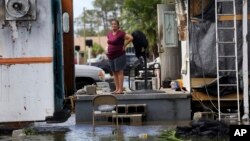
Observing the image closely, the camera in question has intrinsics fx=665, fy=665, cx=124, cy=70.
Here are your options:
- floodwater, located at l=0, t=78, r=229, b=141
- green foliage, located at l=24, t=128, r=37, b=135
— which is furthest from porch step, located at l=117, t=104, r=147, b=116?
green foliage, located at l=24, t=128, r=37, b=135

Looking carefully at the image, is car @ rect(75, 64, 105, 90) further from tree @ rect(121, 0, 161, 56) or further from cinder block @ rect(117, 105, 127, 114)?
tree @ rect(121, 0, 161, 56)

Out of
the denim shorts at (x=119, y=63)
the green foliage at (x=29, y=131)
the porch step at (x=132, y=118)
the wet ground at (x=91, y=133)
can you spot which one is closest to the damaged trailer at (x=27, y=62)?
the wet ground at (x=91, y=133)

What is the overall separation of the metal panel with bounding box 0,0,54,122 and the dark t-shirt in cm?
289

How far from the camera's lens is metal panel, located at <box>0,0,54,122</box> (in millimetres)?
12234

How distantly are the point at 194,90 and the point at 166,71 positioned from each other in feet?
13.7

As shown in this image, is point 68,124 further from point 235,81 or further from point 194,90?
point 235,81

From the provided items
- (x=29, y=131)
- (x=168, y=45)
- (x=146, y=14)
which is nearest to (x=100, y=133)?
(x=29, y=131)

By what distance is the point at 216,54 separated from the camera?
46.8 ft

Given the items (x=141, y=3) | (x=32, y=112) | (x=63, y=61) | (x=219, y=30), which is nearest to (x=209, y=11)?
(x=219, y=30)

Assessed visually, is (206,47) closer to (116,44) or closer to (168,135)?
(116,44)

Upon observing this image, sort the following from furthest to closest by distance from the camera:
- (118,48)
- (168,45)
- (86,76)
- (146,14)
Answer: (146,14), (86,76), (168,45), (118,48)

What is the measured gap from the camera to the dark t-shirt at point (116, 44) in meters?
15.0

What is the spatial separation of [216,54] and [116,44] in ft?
7.53

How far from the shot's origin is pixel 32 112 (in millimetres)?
12250
